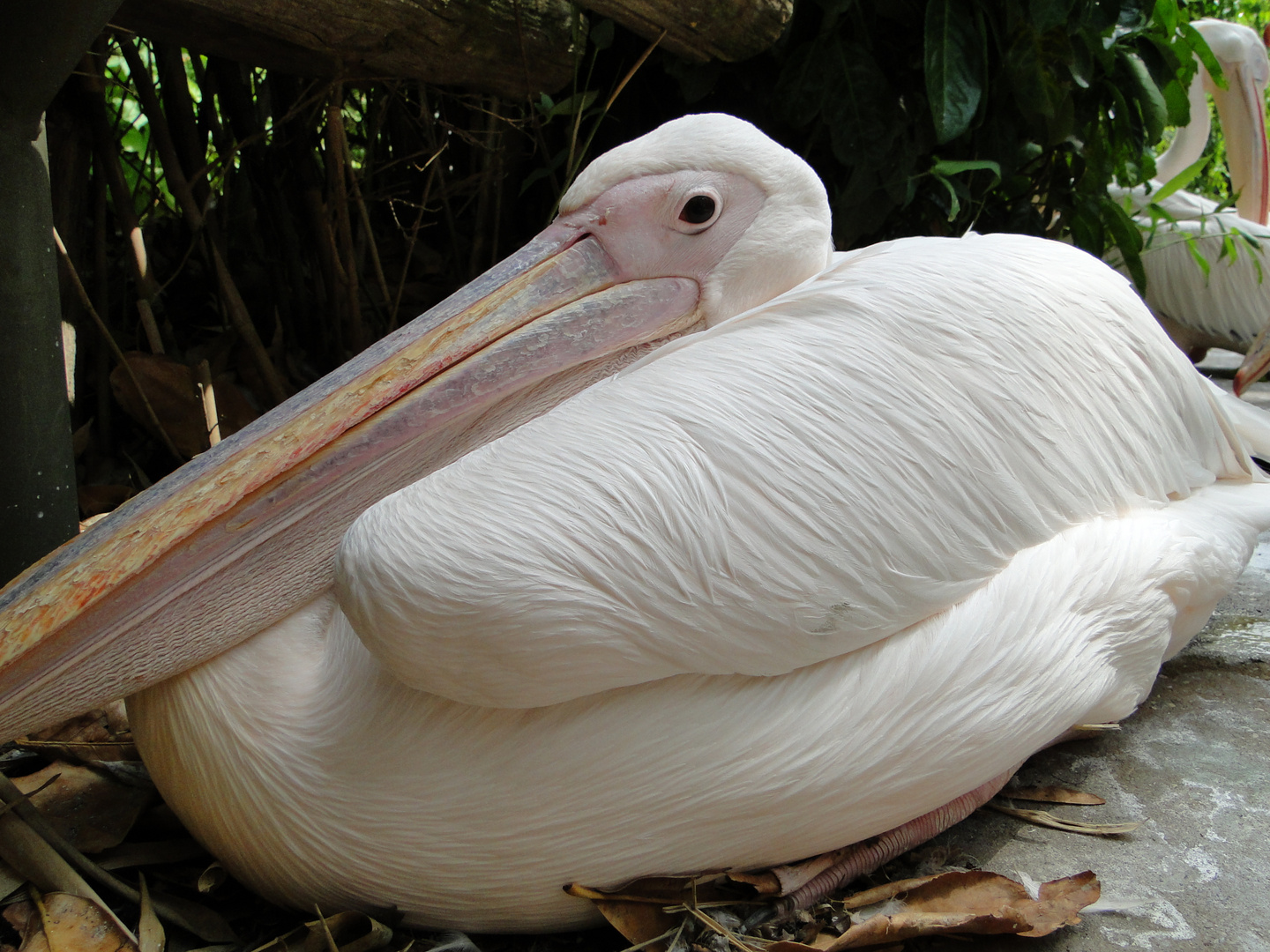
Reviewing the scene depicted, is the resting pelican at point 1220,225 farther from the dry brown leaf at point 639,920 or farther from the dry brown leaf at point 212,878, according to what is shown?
the dry brown leaf at point 212,878

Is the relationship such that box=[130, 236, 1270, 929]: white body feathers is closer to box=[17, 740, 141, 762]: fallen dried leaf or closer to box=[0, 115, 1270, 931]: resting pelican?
box=[0, 115, 1270, 931]: resting pelican

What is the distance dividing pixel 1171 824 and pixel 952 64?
75.8 inches

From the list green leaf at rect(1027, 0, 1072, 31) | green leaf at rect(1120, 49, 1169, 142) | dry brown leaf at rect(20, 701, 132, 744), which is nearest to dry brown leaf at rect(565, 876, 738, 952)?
dry brown leaf at rect(20, 701, 132, 744)

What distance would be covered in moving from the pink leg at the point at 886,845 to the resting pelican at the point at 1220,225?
3.11m

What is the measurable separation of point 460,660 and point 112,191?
1705 mm

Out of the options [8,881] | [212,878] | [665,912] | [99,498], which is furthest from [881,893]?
[99,498]

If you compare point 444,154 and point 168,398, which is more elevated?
point 444,154

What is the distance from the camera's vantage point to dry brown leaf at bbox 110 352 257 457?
2.25 m

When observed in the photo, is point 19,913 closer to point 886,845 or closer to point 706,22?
point 886,845

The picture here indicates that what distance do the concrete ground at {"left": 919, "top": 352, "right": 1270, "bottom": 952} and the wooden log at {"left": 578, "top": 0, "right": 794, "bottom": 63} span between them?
1626mm

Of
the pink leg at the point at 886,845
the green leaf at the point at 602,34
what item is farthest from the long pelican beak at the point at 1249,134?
the pink leg at the point at 886,845

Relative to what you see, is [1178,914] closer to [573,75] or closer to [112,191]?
[573,75]

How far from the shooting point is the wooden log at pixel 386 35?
1.73 metres

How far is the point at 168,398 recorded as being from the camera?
2268mm
